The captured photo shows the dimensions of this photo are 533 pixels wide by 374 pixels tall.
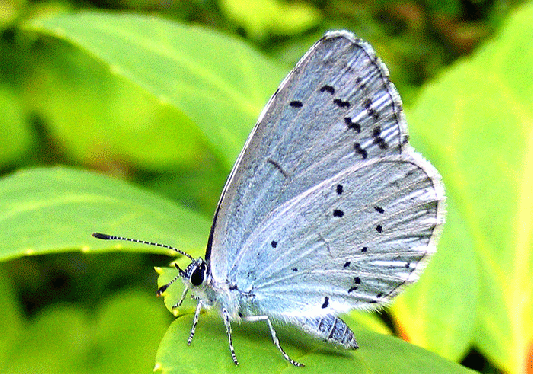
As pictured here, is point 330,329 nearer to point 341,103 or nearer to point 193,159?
point 341,103

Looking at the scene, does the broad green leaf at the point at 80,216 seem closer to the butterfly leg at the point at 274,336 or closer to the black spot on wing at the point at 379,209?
the butterfly leg at the point at 274,336

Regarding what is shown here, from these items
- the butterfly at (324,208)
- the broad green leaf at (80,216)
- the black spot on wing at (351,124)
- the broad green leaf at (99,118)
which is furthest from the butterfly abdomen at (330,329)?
the broad green leaf at (99,118)

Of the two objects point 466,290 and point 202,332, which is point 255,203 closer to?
point 202,332

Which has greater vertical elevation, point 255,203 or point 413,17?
point 413,17

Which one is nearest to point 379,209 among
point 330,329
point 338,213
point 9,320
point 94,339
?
point 338,213

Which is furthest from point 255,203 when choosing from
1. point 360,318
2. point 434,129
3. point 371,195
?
point 434,129

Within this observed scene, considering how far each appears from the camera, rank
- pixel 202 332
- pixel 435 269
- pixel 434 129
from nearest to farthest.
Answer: pixel 202 332
pixel 435 269
pixel 434 129

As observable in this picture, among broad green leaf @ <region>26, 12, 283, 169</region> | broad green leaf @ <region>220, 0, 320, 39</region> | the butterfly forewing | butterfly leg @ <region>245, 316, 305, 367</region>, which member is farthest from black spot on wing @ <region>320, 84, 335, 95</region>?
broad green leaf @ <region>220, 0, 320, 39</region>
